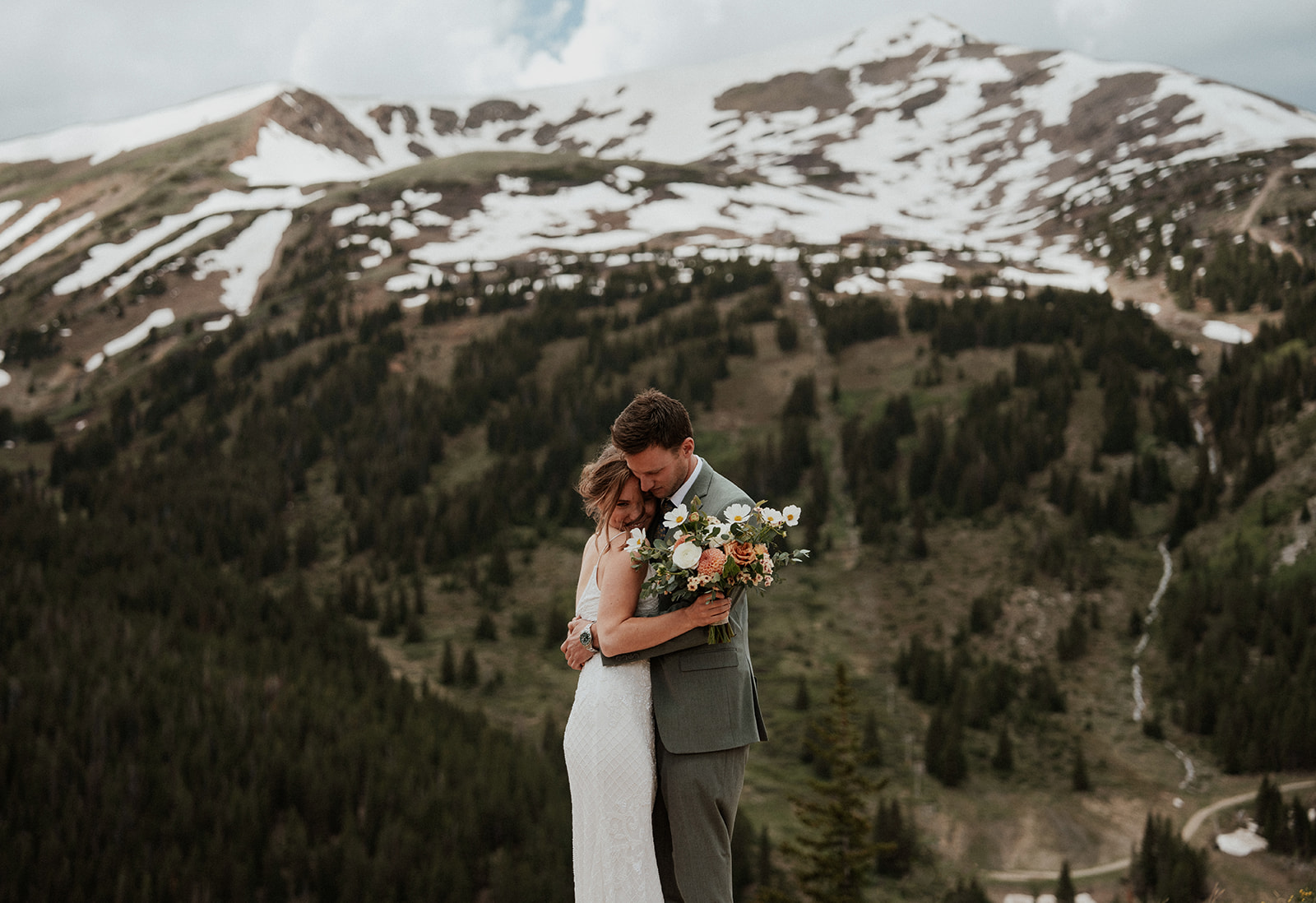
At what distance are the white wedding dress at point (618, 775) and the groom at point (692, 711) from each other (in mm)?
101

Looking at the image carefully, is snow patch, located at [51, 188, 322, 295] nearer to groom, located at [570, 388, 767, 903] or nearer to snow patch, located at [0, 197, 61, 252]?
snow patch, located at [0, 197, 61, 252]

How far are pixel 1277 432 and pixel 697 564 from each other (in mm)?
44104

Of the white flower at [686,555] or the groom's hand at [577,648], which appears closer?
the white flower at [686,555]

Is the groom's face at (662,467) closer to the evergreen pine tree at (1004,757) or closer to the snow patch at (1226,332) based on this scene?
the evergreen pine tree at (1004,757)

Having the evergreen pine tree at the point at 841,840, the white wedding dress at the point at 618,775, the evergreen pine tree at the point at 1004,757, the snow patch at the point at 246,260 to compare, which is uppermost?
the snow patch at the point at 246,260

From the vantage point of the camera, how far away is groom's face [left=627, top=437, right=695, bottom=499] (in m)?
4.56

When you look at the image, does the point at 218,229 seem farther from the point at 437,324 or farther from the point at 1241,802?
the point at 1241,802

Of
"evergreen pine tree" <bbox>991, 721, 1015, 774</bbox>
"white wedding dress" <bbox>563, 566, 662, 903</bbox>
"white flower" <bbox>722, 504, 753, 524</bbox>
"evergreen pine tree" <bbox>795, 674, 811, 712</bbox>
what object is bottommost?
"evergreen pine tree" <bbox>991, 721, 1015, 774</bbox>

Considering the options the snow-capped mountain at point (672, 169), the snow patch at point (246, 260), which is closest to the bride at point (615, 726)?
the snow-capped mountain at point (672, 169)

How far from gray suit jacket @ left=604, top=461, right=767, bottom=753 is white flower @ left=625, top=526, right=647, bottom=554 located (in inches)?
13.9

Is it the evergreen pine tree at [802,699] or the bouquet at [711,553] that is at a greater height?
the bouquet at [711,553]

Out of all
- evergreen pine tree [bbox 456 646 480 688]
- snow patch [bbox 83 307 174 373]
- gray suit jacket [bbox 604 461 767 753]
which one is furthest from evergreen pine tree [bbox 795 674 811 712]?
snow patch [bbox 83 307 174 373]

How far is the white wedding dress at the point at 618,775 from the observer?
471cm

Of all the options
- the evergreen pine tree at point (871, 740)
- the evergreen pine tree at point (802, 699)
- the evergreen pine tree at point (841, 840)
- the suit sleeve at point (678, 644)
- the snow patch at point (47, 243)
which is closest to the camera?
the suit sleeve at point (678, 644)
